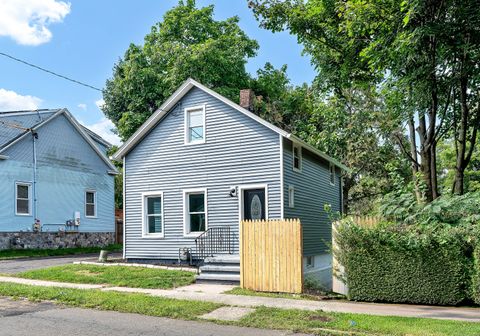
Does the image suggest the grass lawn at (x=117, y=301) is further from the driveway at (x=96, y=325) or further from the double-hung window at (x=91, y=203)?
the double-hung window at (x=91, y=203)

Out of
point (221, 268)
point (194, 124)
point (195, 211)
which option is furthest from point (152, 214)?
point (221, 268)

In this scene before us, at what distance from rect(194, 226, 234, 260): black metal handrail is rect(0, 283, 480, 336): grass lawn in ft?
16.6

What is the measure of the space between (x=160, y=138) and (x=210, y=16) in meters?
18.1

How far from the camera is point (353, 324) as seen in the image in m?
7.89

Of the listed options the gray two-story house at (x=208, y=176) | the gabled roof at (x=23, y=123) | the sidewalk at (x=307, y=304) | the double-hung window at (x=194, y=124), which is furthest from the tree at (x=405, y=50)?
the gabled roof at (x=23, y=123)

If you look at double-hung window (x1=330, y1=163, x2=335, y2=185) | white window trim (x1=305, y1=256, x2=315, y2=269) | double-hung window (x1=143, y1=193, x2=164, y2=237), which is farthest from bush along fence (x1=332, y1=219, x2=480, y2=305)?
double-hung window (x1=330, y1=163, x2=335, y2=185)

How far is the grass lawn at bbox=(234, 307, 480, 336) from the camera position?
746 cm

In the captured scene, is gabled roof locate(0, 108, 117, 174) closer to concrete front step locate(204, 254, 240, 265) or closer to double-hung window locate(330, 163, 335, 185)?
concrete front step locate(204, 254, 240, 265)

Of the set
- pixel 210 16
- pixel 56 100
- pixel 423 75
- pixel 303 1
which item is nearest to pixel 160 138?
pixel 303 1

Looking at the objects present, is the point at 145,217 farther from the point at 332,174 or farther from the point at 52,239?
the point at 52,239

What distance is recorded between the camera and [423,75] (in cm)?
A: 1303

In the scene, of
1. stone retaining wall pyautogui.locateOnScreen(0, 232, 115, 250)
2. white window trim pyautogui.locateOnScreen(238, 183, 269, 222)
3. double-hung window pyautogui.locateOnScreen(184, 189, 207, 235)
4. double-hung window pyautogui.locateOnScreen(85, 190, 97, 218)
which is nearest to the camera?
white window trim pyautogui.locateOnScreen(238, 183, 269, 222)

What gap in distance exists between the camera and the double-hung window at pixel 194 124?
17047 mm

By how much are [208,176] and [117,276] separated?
464 centimetres
